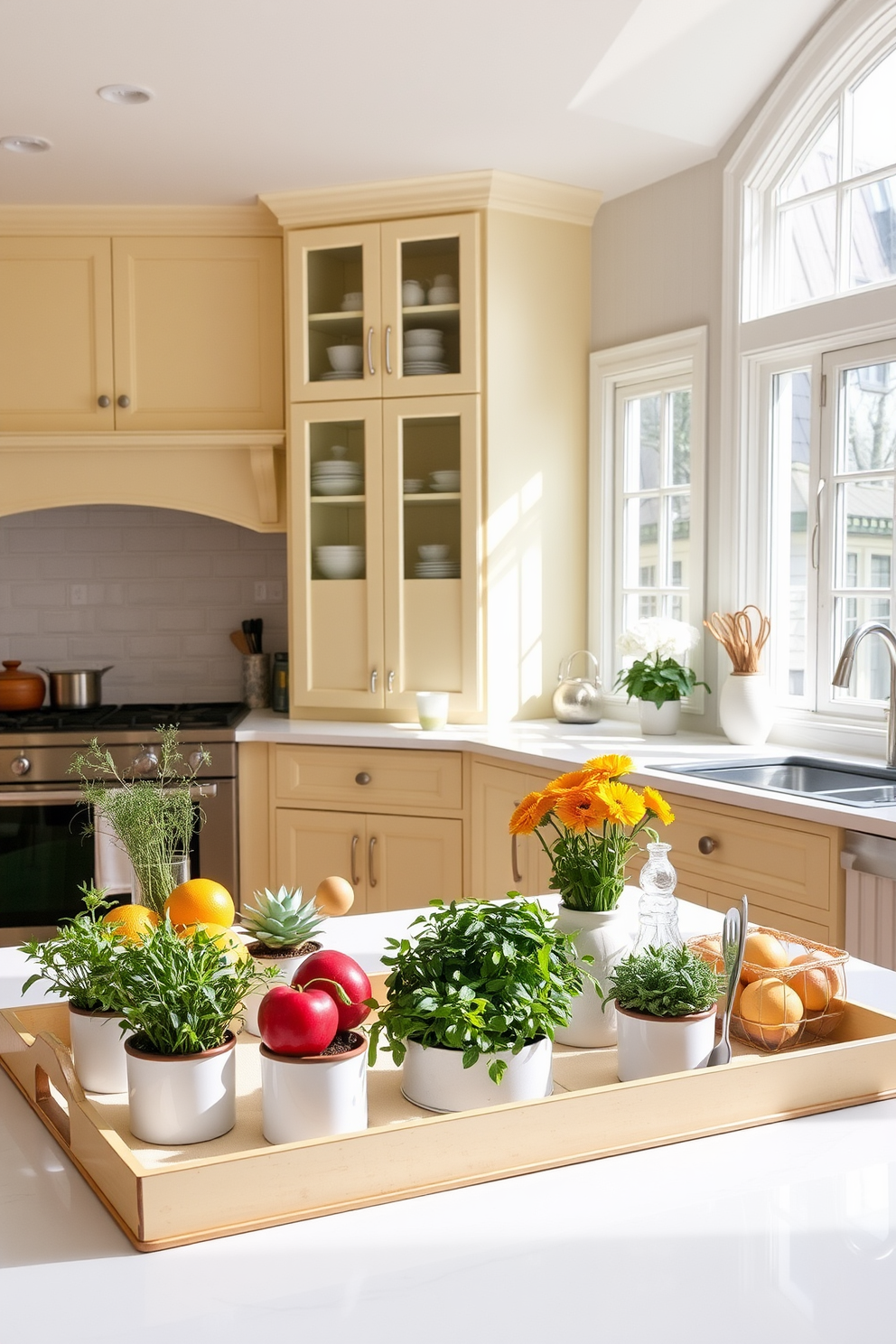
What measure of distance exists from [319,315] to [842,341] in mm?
1581

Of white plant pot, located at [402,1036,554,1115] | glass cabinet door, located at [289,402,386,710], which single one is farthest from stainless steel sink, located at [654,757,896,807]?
white plant pot, located at [402,1036,554,1115]

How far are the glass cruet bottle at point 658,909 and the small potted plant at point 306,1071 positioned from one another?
12.5 inches

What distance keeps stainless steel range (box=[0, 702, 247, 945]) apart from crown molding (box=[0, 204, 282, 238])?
155 cm

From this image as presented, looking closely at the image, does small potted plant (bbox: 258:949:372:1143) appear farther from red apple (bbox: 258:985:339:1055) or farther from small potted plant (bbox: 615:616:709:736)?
small potted plant (bbox: 615:616:709:736)

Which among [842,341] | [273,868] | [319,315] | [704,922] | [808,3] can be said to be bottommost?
[273,868]

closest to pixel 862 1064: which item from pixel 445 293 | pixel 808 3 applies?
pixel 808 3

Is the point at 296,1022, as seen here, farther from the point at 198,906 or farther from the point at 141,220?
the point at 141,220

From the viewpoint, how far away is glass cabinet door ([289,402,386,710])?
3746 millimetres

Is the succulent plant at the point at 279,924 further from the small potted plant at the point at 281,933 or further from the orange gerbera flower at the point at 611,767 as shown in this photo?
the orange gerbera flower at the point at 611,767

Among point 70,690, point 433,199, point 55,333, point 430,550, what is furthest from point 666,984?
point 55,333

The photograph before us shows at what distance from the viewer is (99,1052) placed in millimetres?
995

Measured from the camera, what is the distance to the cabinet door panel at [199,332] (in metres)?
3.85

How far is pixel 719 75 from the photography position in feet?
10.3

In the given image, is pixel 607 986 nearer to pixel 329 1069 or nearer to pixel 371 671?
pixel 329 1069
